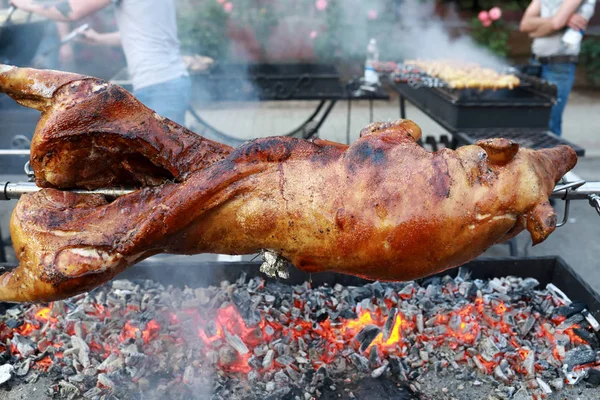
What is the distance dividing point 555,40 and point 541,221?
182 inches

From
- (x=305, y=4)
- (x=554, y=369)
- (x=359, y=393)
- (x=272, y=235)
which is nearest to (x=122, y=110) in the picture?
(x=272, y=235)

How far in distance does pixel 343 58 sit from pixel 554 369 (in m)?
7.11

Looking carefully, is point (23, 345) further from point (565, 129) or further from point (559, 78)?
point (565, 129)

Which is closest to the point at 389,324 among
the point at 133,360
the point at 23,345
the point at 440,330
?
the point at 440,330

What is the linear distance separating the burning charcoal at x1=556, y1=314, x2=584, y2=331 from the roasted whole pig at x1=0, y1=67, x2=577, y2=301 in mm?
1135

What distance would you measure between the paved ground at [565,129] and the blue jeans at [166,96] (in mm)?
1275

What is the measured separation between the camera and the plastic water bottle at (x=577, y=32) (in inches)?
204

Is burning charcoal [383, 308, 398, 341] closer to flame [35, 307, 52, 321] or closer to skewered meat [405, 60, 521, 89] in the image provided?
flame [35, 307, 52, 321]

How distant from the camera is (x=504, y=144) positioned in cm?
160

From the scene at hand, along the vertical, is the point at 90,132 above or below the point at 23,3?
below

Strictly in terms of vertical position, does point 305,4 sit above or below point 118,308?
above

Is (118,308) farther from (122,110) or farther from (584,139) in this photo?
(584,139)

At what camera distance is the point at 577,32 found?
17.2ft

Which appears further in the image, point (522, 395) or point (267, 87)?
point (267, 87)
